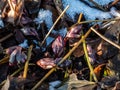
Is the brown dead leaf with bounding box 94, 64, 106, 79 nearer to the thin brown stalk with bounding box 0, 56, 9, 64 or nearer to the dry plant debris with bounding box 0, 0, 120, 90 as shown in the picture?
the dry plant debris with bounding box 0, 0, 120, 90

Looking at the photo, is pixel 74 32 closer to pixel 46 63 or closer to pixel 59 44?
pixel 59 44

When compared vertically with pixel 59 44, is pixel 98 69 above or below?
below

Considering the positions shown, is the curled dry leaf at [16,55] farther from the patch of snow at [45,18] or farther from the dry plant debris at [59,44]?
the patch of snow at [45,18]

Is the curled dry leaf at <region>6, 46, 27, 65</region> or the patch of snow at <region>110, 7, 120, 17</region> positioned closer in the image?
the curled dry leaf at <region>6, 46, 27, 65</region>

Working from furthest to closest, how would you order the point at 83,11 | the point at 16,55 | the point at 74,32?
the point at 83,11
the point at 74,32
the point at 16,55

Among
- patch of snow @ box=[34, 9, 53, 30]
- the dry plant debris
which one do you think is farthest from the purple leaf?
patch of snow @ box=[34, 9, 53, 30]

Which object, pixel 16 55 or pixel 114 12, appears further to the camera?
pixel 114 12

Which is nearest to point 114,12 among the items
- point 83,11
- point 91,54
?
point 83,11
